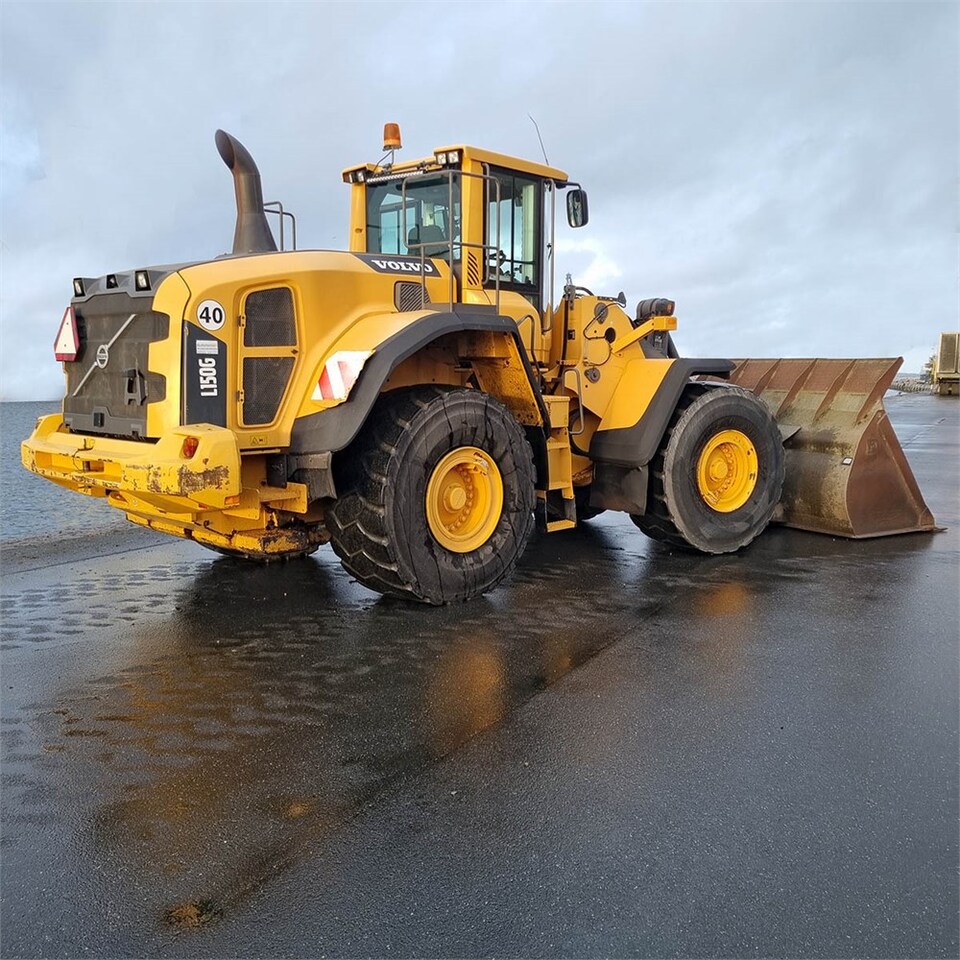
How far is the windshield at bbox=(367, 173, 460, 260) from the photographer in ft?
20.0

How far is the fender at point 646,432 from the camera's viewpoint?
262 inches

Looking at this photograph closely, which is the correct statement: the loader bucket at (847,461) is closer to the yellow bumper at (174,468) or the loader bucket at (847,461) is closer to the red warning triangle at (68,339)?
the yellow bumper at (174,468)

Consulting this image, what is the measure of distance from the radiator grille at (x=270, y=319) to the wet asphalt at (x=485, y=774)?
166 cm

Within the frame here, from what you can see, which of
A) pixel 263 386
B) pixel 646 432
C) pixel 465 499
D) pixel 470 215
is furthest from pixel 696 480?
pixel 263 386

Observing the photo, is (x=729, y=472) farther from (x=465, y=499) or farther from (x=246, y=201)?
(x=246, y=201)

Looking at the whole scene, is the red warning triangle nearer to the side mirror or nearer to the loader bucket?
the side mirror

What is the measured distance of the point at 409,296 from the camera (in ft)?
18.3

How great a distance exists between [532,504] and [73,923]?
12.4ft

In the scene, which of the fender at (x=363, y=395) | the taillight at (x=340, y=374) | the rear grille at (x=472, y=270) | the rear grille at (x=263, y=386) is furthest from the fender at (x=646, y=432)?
the rear grille at (x=263, y=386)

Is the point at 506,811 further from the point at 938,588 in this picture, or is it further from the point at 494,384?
the point at 938,588

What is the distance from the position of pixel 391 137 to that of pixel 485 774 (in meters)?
4.84

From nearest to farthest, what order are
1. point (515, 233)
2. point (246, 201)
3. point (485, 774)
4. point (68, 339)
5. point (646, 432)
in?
1. point (485, 774)
2. point (68, 339)
3. point (246, 201)
4. point (515, 233)
5. point (646, 432)

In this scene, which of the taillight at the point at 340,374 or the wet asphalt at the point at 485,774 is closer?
the wet asphalt at the point at 485,774

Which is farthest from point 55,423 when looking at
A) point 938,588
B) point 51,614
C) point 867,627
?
point 938,588
